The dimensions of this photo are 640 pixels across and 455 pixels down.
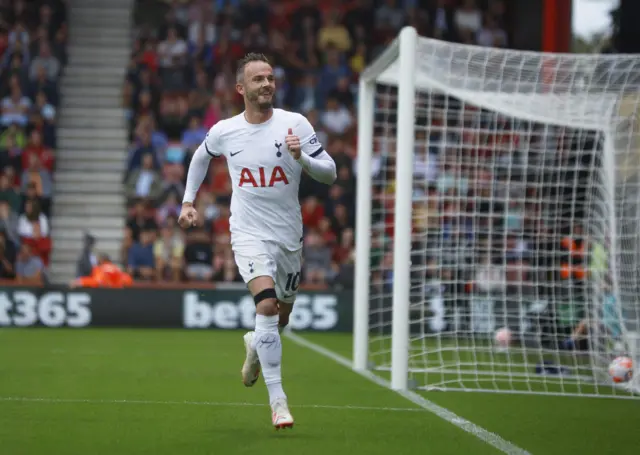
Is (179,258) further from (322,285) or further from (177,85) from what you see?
(177,85)

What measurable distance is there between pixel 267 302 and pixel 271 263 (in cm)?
29

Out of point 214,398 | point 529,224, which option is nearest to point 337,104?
point 529,224

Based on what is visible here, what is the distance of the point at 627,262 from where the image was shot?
11.2m

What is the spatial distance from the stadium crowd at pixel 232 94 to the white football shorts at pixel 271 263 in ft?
34.6

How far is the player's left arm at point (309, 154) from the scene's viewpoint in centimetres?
698

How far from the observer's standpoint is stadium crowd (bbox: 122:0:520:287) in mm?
Result: 19484

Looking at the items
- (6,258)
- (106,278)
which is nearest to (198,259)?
(106,278)

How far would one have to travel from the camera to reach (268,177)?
749cm

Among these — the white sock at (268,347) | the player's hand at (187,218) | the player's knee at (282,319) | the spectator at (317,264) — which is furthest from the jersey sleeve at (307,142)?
the spectator at (317,264)

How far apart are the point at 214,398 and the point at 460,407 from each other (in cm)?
177

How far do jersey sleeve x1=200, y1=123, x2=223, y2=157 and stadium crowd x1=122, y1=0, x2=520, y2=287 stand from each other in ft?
34.6

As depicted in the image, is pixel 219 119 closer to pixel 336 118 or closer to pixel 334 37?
pixel 336 118

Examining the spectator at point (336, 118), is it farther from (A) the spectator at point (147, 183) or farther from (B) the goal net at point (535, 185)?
(B) the goal net at point (535, 185)

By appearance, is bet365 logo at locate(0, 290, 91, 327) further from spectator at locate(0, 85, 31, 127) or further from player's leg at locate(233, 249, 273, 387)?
player's leg at locate(233, 249, 273, 387)
